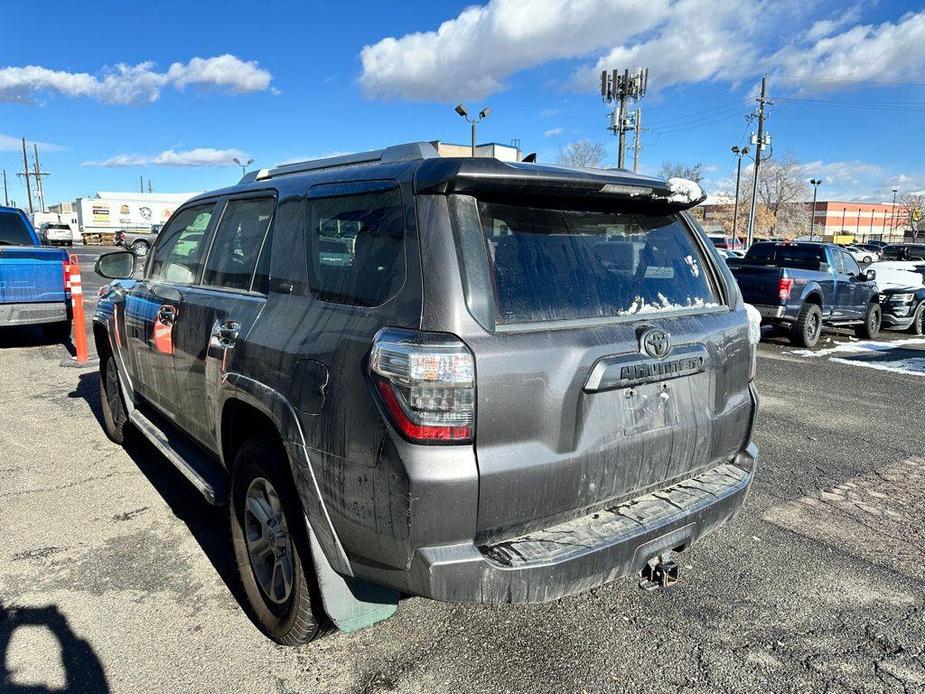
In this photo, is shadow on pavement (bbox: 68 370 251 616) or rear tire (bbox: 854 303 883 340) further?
rear tire (bbox: 854 303 883 340)

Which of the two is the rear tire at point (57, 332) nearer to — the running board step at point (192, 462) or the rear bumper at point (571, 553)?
the running board step at point (192, 462)

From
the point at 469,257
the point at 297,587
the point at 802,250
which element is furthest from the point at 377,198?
the point at 802,250

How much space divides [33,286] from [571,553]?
9.40m

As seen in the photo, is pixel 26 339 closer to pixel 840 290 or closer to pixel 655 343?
pixel 655 343

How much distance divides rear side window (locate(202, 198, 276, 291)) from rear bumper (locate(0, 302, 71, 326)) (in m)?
7.02

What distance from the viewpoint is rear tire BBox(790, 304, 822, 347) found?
37.0ft

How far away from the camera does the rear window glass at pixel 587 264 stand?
230 cm

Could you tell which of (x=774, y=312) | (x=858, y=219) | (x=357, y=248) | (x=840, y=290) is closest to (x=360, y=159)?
A: (x=357, y=248)

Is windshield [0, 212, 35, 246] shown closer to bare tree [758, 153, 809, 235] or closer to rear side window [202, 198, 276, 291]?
rear side window [202, 198, 276, 291]

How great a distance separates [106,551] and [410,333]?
256 centimetres

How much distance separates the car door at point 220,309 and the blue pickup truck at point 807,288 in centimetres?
990

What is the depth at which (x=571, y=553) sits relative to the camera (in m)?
2.20

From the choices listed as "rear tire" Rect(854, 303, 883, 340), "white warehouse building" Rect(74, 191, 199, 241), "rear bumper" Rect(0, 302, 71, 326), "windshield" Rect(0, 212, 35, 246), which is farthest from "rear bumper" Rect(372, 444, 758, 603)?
"white warehouse building" Rect(74, 191, 199, 241)

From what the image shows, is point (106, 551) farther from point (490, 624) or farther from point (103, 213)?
point (103, 213)
